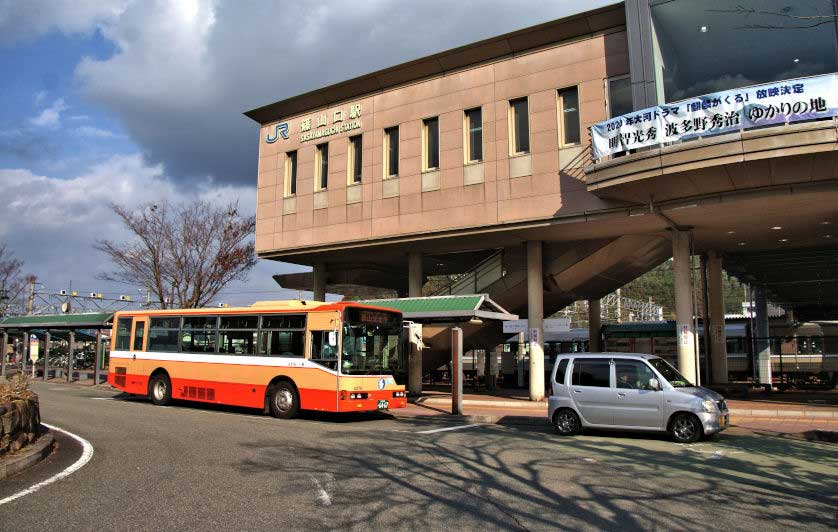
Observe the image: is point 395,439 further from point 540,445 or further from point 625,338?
point 625,338

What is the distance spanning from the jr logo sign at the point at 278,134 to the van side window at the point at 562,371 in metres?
18.9

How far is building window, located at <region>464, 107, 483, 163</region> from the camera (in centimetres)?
2292

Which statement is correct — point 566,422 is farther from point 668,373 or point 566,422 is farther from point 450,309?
point 450,309

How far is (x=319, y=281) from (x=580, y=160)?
14.7 metres

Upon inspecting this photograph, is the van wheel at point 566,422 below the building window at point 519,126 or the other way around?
below

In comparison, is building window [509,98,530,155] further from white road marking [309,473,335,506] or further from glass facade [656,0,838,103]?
white road marking [309,473,335,506]

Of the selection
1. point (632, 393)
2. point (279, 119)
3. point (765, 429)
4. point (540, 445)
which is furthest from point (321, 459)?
point (279, 119)

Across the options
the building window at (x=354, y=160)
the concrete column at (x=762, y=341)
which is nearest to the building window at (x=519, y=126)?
the building window at (x=354, y=160)

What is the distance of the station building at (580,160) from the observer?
1614 centimetres

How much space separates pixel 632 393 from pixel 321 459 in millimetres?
6602

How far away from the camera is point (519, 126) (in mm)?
22203

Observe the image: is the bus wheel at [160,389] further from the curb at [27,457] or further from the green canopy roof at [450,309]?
the curb at [27,457]

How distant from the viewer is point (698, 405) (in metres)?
12.0

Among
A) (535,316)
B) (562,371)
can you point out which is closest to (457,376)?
(562,371)
